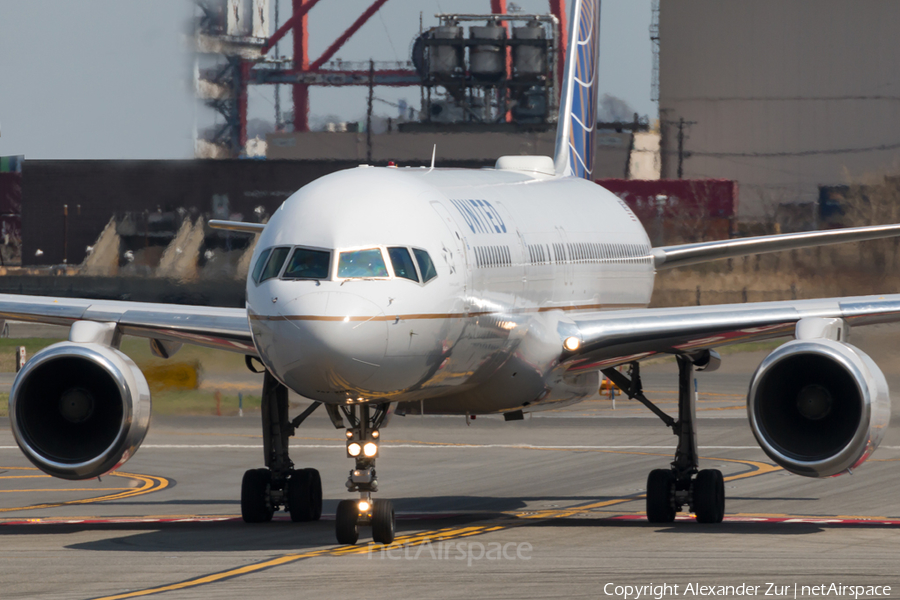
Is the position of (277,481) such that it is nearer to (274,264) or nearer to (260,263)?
(260,263)

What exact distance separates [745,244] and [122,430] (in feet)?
41.6

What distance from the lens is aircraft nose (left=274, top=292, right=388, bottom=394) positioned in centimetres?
1580

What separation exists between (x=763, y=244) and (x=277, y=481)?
10201 mm

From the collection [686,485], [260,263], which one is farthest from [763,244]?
[260,263]

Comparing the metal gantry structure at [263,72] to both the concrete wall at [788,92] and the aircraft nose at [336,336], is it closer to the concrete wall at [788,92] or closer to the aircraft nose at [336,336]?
the concrete wall at [788,92]

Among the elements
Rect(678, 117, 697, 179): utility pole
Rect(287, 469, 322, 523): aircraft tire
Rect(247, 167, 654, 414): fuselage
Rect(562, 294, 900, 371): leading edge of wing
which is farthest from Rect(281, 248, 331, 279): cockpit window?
Rect(678, 117, 697, 179): utility pole

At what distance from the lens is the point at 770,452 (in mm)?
19016

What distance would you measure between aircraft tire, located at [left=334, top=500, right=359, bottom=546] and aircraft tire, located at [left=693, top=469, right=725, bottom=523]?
6.04m

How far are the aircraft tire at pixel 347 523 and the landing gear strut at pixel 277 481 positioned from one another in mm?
4164

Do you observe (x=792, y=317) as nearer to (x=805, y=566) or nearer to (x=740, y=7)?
(x=805, y=566)

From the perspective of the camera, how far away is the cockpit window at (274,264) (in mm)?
16750

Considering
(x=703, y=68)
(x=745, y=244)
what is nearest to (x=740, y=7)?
(x=703, y=68)

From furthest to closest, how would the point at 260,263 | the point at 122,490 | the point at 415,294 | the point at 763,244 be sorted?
Answer: the point at 122,490, the point at 763,244, the point at 260,263, the point at 415,294

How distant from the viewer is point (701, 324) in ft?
69.0
